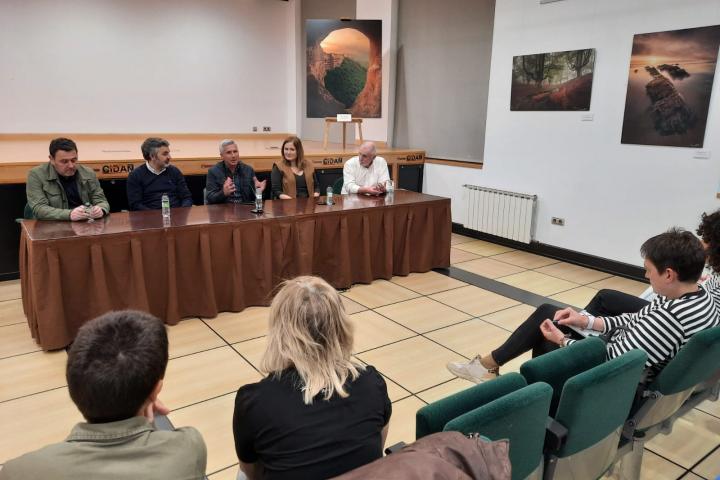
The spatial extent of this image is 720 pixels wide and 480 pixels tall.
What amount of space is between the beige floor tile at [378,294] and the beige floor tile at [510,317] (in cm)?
72

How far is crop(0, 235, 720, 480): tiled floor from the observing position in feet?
7.99

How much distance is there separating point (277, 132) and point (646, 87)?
6.17 metres

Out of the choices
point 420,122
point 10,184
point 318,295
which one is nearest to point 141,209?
point 10,184

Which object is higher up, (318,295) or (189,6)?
(189,6)

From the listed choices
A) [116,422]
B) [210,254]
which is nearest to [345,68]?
[210,254]

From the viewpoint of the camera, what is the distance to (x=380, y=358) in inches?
129

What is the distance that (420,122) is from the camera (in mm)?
7414

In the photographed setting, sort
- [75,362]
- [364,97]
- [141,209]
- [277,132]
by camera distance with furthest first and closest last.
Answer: [277,132] < [364,97] < [141,209] < [75,362]

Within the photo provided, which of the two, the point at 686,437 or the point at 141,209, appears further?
the point at 141,209

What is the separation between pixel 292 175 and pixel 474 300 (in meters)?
2.11

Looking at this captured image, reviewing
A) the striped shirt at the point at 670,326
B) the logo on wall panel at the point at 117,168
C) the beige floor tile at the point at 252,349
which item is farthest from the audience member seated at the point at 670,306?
the logo on wall panel at the point at 117,168

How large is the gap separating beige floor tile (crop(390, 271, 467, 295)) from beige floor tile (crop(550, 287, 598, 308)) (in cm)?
85

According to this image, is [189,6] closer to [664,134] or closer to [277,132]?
[277,132]

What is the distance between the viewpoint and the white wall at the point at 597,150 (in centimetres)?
446
